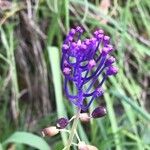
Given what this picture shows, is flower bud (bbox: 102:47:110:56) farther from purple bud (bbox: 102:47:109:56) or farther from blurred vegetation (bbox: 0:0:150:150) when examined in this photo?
blurred vegetation (bbox: 0:0:150:150)

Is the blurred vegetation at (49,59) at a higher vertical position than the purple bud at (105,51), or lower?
lower

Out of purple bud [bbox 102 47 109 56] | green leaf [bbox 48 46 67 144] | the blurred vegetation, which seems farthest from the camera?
the blurred vegetation

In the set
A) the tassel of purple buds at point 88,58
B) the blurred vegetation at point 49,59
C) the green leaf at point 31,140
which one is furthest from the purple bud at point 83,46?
the blurred vegetation at point 49,59

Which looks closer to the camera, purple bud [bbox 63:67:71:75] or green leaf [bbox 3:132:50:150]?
purple bud [bbox 63:67:71:75]

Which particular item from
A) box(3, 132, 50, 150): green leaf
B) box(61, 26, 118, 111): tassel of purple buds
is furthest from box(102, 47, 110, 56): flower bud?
box(3, 132, 50, 150): green leaf

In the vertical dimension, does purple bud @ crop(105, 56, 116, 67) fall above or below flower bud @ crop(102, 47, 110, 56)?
below

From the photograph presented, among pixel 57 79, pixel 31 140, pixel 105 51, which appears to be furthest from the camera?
pixel 57 79

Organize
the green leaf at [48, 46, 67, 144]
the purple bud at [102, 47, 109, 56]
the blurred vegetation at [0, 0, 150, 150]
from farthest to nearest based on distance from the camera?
the blurred vegetation at [0, 0, 150, 150], the green leaf at [48, 46, 67, 144], the purple bud at [102, 47, 109, 56]

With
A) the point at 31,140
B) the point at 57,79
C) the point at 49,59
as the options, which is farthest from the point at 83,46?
the point at 49,59

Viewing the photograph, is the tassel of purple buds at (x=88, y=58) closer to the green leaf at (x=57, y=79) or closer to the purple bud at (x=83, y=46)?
the purple bud at (x=83, y=46)

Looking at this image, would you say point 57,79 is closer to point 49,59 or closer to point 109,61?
point 49,59
